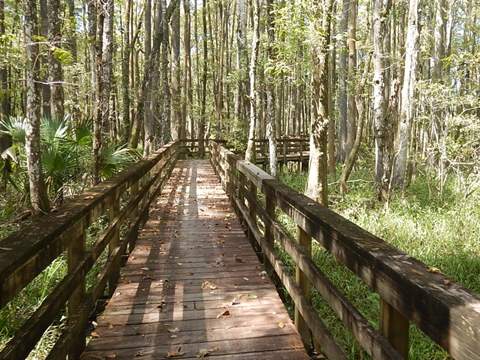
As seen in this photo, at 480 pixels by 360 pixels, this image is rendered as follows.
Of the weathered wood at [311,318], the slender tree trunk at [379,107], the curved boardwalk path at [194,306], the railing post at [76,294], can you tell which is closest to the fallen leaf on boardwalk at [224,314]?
the curved boardwalk path at [194,306]

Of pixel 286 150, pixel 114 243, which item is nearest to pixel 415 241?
pixel 114 243

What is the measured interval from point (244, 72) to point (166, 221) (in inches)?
540

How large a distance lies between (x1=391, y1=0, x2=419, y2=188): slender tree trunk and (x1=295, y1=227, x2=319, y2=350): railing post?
10.1m

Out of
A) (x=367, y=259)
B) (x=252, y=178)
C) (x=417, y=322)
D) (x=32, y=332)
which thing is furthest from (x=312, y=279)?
(x=252, y=178)

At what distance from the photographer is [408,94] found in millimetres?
12320

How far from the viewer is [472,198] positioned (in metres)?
10.7

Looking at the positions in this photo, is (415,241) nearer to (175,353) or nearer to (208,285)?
(208,285)

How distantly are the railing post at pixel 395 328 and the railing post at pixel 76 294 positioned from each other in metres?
1.96

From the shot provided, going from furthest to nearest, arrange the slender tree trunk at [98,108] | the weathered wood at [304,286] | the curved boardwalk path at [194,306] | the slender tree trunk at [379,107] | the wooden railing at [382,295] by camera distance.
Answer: the slender tree trunk at [379,107] < the slender tree trunk at [98,108] < the weathered wood at [304,286] < the curved boardwalk path at [194,306] < the wooden railing at [382,295]

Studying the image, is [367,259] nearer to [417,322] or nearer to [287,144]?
[417,322]

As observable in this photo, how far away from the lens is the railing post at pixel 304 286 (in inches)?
135

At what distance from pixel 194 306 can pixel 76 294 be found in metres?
1.24

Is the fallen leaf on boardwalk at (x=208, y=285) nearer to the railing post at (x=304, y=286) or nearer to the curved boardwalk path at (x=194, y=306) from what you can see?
the curved boardwalk path at (x=194, y=306)

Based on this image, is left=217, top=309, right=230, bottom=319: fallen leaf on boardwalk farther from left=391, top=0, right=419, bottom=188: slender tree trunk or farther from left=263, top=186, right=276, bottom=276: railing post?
left=391, top=0, right=419, bottom=188: slender tree trunk
